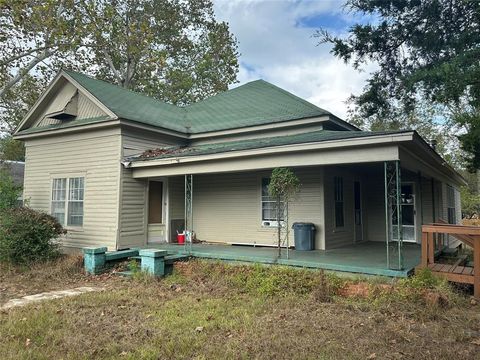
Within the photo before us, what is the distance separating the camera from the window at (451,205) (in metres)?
16.1

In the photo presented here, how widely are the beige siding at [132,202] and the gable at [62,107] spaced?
1.14 meters

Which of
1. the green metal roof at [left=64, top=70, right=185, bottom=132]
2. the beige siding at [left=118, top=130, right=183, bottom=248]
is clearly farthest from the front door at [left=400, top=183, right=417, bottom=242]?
the beige siding at [left=118, top=130, right=183, bottom=248]

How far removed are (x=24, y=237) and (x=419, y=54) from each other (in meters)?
11.0

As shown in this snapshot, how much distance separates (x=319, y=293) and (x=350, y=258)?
7.67 feet

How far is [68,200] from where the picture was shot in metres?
12.1

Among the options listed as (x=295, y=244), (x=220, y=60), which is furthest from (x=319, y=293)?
(x=220, y=60)

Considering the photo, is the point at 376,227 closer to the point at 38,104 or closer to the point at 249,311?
the point at 249,311

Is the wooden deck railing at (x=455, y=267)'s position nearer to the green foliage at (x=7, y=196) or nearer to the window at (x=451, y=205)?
the window at (x=451, y=205)

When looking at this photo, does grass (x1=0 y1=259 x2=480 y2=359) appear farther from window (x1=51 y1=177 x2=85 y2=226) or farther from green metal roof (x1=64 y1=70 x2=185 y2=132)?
green metal roof (x1=64 y1=70 x2=185 y2=132)

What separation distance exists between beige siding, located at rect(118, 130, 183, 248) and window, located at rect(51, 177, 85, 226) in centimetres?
180

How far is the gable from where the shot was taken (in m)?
12.1

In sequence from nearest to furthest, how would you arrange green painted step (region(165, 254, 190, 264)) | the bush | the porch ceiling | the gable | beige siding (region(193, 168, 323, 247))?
the porch ceiling → green painted step (region(165, 254, 190, 264)) → the bush → beige siding (region(193, 168, 323, 247)) → the gable

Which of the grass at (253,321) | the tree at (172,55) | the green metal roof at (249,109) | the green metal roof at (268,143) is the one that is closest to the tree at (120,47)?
the tree at (172,55)

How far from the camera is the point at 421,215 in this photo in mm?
12555
